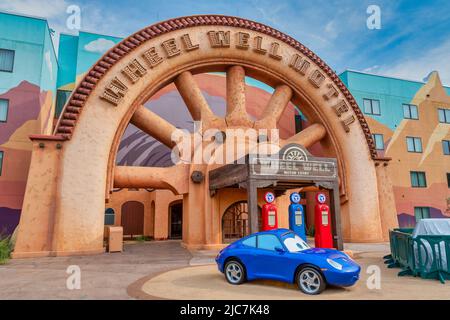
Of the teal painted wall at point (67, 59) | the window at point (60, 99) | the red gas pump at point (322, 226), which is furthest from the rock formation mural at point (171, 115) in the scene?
the red gas pump at point (322, 226)

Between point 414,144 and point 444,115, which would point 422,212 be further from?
point 444,115

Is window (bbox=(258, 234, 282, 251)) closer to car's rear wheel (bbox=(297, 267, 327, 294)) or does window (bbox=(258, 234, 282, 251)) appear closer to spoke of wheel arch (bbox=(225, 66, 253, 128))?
car's rear wheel (bbox=(297, 267, 327, 294))

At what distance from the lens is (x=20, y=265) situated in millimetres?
11445

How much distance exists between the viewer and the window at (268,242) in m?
7.76

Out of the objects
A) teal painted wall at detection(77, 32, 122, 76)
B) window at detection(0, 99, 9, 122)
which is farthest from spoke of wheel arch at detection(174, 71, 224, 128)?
teal painted wall at detection(77, 32, 122, 76)

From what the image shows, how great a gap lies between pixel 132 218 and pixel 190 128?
9.31 meters

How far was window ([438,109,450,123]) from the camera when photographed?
3019 centimetres

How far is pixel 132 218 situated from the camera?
82.7ft

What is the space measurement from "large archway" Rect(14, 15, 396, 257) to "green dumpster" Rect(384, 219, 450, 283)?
9.57 m

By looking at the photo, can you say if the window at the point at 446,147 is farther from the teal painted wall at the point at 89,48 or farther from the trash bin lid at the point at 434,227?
the teal painted wall at the point at 89,48

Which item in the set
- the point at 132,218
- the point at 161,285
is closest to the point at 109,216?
the point at 132,218

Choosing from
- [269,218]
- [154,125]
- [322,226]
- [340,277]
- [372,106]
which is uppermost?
[372,106]

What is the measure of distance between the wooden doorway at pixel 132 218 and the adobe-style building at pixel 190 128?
0.08 metres

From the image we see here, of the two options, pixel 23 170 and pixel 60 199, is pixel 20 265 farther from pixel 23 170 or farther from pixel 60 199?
pixel 23 170
